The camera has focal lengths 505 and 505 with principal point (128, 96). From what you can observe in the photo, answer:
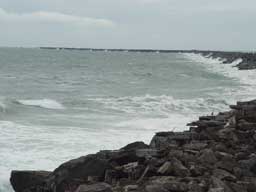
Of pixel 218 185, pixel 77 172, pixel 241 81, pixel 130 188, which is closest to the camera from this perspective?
pixel 218 185

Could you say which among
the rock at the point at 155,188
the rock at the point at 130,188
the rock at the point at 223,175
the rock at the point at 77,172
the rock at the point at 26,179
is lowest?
the rock at the point at 26,179

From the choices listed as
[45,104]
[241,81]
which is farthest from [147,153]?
[241,81]

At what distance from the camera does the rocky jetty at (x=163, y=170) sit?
754cm

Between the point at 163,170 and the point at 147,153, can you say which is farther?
the point at 147,153

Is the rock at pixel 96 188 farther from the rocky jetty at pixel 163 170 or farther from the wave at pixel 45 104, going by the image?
the wave at pixel 45 104

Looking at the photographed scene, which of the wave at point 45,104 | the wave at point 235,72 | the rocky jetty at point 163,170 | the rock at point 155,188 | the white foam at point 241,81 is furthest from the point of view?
the wave at point 235,72

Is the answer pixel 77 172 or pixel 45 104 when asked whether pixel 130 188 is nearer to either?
pixel 77 172

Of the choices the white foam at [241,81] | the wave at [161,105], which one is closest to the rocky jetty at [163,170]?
the wave at [161,105]

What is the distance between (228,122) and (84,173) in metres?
4.66

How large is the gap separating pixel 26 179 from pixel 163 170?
270 centimetres

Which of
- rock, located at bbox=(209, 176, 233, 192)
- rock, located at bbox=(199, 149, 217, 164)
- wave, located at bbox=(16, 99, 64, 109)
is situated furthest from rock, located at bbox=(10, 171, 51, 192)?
wave, located at bbox=(16, 99, 64, 109)

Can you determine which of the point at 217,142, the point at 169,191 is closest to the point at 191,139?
the point at 217,142

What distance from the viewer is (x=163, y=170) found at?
27.2 feet

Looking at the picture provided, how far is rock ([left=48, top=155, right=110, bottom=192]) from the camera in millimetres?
8594
